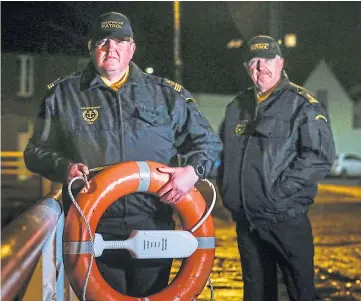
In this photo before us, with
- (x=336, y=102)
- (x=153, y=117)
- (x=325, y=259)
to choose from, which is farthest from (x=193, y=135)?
(x=325, y=259)

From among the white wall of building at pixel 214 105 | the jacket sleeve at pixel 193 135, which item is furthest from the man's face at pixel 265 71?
the jacket sleeve at pixel 193 135

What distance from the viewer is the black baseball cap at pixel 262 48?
2557 mm

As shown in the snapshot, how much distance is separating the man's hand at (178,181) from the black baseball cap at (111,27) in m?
0.45

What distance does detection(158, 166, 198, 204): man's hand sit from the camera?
2.29 meters

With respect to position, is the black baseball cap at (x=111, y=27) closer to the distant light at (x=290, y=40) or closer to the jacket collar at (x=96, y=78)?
the jacket collar at (x=96, y=78)

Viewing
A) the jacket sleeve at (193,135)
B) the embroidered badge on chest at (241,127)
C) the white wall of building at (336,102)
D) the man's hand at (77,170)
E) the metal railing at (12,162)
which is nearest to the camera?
the man's hand at (77,170)

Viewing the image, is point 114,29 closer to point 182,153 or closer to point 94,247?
point 182,153

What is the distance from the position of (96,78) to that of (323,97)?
39.7 inches

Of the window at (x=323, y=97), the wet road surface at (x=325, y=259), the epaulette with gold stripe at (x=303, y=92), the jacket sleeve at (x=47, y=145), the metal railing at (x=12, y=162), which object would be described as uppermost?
the epaulette with gold stripe at (x=303, y=92)

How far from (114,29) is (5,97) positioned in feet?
1.57

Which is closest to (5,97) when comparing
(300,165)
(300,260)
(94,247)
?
(94,247)

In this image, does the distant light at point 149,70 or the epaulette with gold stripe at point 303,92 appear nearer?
the distant light at point 149,70

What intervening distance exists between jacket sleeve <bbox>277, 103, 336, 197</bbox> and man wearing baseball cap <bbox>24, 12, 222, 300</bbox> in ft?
1.26

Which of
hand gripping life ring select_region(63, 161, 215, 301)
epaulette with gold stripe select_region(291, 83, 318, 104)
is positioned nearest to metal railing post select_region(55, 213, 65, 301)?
hand gripping life ring select_region(63, 161, 215, 301)
